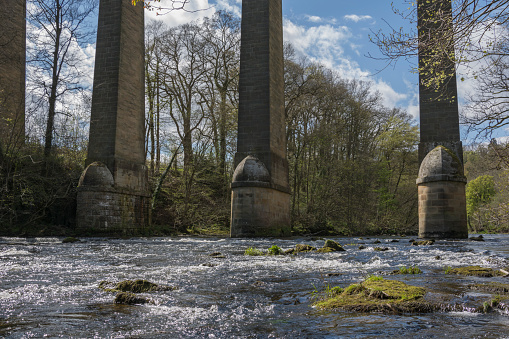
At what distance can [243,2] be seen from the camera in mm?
18125

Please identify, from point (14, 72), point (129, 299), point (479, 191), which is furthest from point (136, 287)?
point (479, 191)

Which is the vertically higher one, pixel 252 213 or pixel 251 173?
pixel 251 173

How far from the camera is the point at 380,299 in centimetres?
352

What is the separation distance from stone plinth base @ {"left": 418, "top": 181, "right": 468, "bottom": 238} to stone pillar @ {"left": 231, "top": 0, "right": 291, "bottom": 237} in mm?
5452

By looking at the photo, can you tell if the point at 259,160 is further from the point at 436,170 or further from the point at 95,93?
the point at 95,93

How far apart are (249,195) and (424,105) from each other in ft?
24.2

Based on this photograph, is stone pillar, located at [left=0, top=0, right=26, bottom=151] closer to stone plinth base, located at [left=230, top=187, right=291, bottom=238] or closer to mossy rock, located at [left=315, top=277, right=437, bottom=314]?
stone plinth base, located at [left=230, top=187, right=291, bottom=238]

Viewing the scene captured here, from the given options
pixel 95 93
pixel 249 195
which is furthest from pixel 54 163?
pixel 249 195

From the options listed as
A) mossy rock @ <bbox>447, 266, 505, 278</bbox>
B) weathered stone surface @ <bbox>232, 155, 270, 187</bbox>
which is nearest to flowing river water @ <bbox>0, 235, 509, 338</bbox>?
mossy rock @ <bbox>447, 266, 505, 278</bbox>

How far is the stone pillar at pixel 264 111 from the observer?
17.0m

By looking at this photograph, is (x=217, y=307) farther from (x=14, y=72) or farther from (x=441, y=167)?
(x=14, y=72)

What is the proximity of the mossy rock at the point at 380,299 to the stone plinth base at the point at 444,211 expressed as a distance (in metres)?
11.8

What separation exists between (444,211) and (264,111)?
751 centimetres

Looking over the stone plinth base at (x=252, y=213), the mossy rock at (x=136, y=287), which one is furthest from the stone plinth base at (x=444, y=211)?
the mossy rock at (x=136, y=287)
